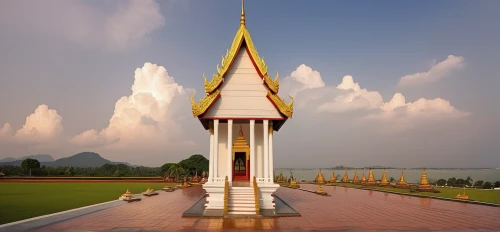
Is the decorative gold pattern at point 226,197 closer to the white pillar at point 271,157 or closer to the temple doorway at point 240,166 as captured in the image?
the white pillar at point 271,157

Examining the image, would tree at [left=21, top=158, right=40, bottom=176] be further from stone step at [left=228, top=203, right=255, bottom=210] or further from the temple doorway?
stone step at [left=228, top=203, right=255, bottom=210]

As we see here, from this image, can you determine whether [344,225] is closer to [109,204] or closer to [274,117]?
[274,117]

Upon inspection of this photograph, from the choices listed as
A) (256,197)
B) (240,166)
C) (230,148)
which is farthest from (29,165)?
(256,197)

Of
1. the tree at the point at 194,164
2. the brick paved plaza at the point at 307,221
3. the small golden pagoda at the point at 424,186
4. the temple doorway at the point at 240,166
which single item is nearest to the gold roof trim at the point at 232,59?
the temple doorway at the point at 240,166

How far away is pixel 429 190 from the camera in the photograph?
2258 cm

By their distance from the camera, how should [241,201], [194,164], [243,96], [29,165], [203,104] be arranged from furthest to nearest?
[194,164] < [29,165] < [243,96] < [203,104] < [241,201]

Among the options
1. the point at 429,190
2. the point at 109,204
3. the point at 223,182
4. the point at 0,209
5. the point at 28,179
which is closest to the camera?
the point at 223,182

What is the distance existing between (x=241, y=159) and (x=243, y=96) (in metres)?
3.24

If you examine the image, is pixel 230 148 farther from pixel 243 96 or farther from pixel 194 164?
pixel 194 164

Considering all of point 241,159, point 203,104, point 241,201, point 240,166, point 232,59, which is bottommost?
point 241,201

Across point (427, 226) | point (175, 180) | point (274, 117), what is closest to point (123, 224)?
point (274, 117)

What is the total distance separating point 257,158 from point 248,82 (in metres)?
3.37

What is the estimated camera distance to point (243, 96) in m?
12.7

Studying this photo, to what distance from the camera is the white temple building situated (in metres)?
12.0
